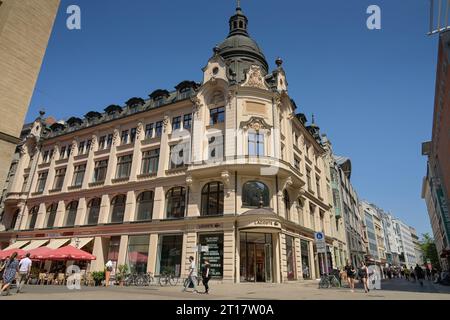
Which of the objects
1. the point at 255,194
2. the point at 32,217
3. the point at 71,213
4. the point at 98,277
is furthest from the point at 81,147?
the point at 255,194

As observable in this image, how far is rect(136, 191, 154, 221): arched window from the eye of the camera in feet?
97.1

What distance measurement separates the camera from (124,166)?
3338 cm

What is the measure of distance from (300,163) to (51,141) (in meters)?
34.5

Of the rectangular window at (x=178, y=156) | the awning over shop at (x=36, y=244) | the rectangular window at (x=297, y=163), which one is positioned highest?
the rectangular window at (x=297, y=163)

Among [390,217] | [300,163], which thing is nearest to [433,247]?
[390,217]

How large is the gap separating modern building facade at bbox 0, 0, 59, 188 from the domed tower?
1717cm

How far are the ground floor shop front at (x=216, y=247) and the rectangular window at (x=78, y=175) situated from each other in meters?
6.65

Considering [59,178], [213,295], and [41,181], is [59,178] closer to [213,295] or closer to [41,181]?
[41,181]

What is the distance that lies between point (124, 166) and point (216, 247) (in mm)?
15456

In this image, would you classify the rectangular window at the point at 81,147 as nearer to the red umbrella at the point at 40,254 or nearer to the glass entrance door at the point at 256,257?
the red umbrella at the point at 40,254

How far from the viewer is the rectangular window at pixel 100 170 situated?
113 ft

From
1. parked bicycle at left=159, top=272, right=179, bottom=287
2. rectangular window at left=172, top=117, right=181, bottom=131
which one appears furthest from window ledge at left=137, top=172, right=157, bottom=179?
parked bicycle at left=159, top=272, right=179, bottom=287

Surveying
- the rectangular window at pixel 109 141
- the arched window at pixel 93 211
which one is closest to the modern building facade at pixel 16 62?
the arched window at pixel 93 211
